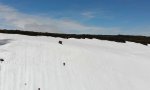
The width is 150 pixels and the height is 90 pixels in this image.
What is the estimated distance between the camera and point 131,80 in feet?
59.3

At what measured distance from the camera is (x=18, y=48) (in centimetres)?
1828

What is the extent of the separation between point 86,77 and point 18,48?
5227 millimetres

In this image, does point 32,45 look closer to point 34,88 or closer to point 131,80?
point 34,88

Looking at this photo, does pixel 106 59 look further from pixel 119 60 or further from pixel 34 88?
pixel 34 88

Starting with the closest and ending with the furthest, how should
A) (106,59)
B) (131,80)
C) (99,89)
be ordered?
(99,89) → (131,80) → (106,59)

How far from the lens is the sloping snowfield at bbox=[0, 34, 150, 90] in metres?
15.0

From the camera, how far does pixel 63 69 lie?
1692 cm

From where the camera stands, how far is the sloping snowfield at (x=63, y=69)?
1499 centimetres

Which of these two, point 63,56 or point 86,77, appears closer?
point 86,77

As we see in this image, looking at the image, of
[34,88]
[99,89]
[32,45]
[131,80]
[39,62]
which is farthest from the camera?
[32,45]

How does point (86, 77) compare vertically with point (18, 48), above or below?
below

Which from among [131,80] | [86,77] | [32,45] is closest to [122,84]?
[131,80]

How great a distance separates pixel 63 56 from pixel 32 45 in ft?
8.52

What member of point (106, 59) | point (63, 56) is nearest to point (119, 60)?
point (106, 59)
